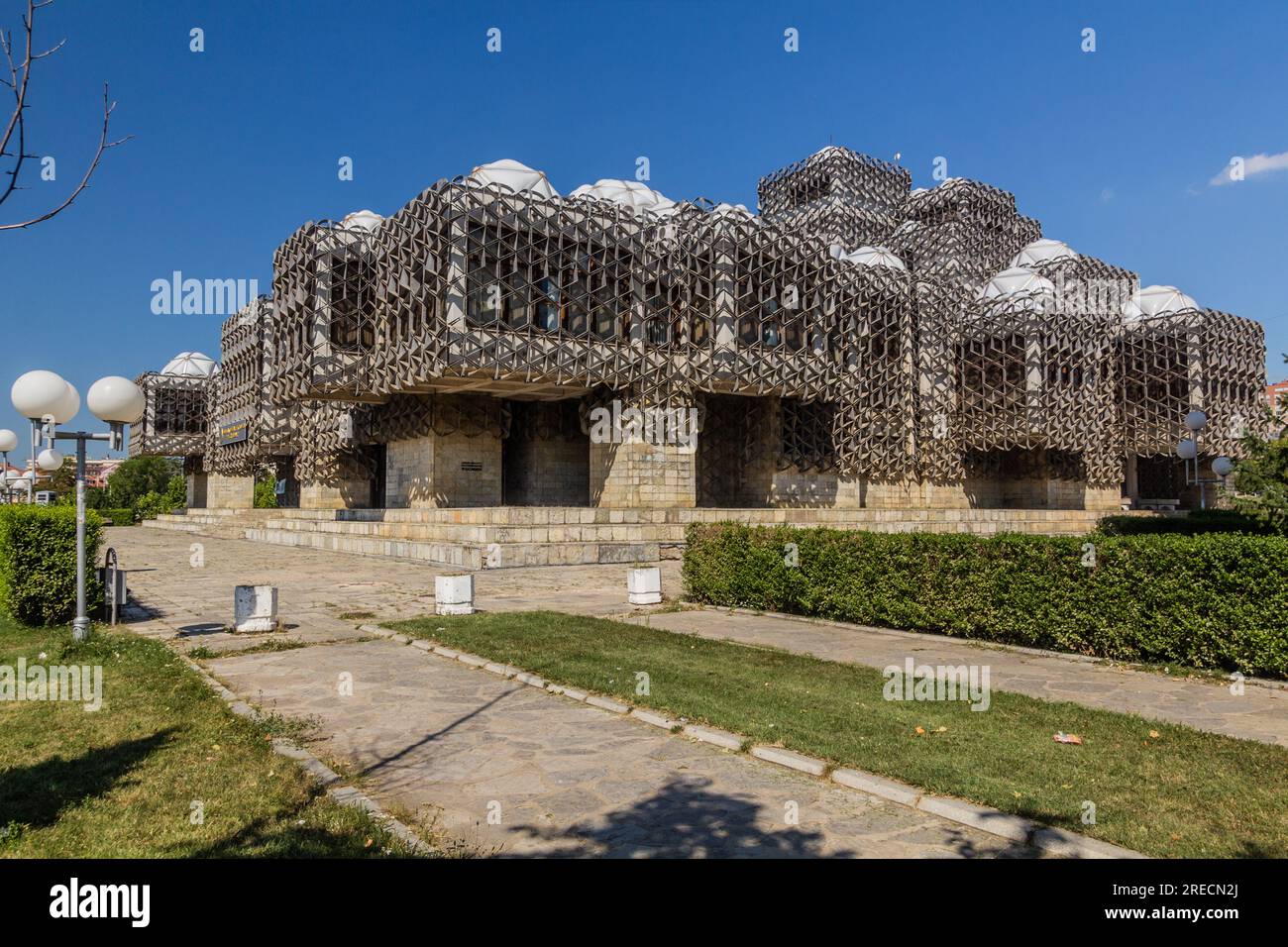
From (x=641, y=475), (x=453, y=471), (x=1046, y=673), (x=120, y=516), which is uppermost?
(x=453, y=471)

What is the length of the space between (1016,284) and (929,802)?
47822 mm

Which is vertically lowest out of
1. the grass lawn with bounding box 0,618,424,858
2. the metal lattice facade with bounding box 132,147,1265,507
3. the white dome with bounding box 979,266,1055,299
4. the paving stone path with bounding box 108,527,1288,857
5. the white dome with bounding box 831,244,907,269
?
the paving stone path with bounding box 108,527,1288,857

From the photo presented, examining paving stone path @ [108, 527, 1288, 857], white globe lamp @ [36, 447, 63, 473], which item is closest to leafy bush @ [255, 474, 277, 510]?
white globe lamp @ [36, 447, 63, 473]

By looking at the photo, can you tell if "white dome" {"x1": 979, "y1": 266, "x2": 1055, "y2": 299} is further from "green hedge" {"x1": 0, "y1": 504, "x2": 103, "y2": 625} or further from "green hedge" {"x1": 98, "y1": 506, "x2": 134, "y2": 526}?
"green hedge" {"x1": 98, "y1": 506, "x2": 134, "y2": 526}

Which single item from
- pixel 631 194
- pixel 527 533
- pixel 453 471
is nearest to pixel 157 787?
pixel 527 533

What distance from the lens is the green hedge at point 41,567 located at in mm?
10422

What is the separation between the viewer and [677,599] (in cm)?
1413

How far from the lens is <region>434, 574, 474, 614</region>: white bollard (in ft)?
39.5

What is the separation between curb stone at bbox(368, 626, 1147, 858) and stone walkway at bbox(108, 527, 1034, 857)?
8 cm

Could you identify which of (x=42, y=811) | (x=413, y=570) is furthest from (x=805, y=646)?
(x=413, y=570)

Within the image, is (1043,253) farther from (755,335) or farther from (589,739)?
(589,739)

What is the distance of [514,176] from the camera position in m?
31.6

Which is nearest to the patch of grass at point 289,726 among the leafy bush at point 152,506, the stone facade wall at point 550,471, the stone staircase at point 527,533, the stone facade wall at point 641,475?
the stone staircase at point 527,533
